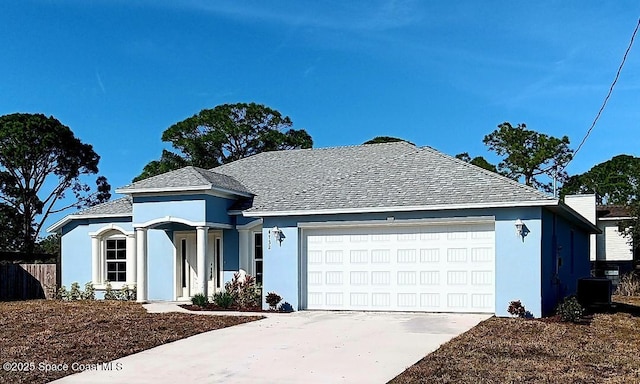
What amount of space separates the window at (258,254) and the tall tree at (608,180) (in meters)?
39.1

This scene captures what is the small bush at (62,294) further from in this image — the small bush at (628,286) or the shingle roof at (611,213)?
the shingle roof at (611,213)

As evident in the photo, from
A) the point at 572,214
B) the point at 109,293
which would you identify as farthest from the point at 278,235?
the point at 572,214

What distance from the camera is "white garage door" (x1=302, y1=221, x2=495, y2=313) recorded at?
17250 millimetres

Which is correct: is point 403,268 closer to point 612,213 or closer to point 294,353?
point 294,353

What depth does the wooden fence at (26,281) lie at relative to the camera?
82.5 ft

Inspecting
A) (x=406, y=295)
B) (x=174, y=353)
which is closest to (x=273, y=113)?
(x=406, y=295)

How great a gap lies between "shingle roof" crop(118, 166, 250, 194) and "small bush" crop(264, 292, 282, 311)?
11.7 feet

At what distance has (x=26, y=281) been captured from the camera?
25.4 metres

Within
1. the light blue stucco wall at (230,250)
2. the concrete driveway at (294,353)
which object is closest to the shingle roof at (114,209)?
the light blue stucco wall at (230,250)

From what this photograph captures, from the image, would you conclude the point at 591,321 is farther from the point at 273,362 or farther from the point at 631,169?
the point at 631,169

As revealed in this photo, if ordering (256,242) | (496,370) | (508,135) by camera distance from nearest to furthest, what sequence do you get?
(496,370) < (256,242) < (508,135)

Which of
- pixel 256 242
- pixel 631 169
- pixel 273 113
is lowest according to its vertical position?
pixel 256 242

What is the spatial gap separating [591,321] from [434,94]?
42.5 feet

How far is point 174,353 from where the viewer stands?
1159cm
